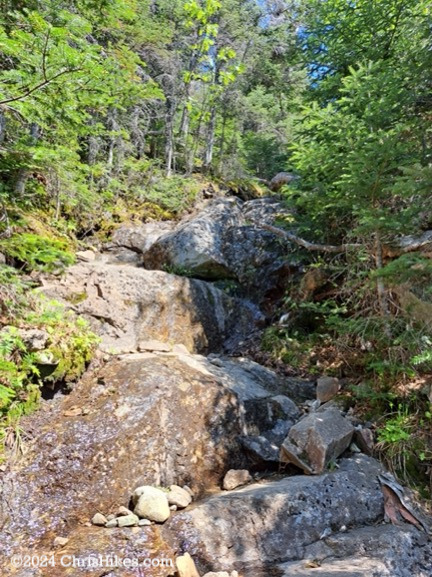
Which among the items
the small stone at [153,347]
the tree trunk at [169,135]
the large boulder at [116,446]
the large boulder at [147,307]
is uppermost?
the tree trunk at [169,135]

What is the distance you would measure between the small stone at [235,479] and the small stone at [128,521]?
3.73 feet

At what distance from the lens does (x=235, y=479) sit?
13.7 ft

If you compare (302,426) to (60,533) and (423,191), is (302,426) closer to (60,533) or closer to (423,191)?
(60,533)

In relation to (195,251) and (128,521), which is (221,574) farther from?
(195,251)

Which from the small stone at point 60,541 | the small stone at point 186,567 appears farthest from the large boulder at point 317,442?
the small stone at point 60,541

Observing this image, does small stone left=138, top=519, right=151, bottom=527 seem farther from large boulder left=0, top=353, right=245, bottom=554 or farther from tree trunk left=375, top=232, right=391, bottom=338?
tree trunk left=375, top=232, right=391, bottom=338

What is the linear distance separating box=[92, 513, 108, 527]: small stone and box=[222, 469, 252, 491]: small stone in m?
1.35

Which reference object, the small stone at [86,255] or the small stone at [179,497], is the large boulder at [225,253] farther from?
the small stone at [179,497]

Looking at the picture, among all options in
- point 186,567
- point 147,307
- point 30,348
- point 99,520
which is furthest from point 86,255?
point 186,567

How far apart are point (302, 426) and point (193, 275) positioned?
5.45m

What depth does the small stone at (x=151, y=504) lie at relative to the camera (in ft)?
11.1

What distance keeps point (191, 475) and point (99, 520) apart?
3.62ft

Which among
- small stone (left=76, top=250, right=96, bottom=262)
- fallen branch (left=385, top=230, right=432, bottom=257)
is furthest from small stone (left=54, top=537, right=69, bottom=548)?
small stone (left=76, top=250, right=96, bottom=262)

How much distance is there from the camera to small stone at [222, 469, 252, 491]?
4.10 metres
